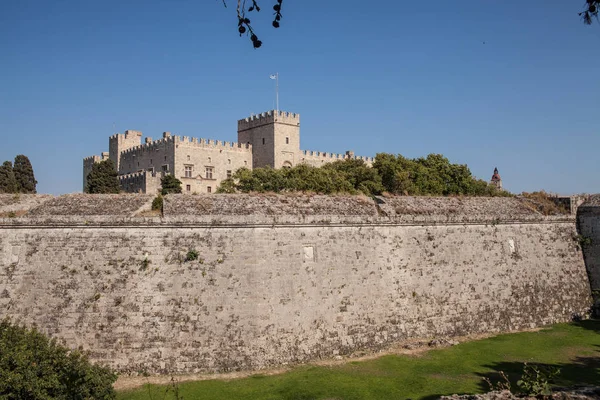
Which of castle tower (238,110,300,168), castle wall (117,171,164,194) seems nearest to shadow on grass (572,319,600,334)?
castle wall (117,171,164,194)

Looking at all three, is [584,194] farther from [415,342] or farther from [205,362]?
[205,362]

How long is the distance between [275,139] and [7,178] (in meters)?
33.4

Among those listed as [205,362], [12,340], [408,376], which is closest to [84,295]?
[12,340]

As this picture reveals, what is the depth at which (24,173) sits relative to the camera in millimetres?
48375

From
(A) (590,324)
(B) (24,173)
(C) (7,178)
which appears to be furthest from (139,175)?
Answer: (A) (590,324)

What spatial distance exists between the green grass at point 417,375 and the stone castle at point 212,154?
46.0 m

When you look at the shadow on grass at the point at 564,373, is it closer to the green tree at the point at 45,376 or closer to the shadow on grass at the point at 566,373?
the shadow on grass at the point at 566,373

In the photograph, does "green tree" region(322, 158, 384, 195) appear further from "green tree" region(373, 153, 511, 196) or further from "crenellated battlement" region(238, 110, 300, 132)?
"crenellated battlement" region(238, 110, 300, 132)

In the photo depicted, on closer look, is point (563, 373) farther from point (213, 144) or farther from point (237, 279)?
point (213, 144)

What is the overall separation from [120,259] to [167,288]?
Result: 168 centimetres

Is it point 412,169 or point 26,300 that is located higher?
point 412,169

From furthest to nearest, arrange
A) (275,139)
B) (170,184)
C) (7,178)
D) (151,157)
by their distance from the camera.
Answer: (275,139) → (151,157) → (170,184) → (7,178)

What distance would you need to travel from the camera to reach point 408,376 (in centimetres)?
1556

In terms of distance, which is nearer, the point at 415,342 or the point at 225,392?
the point at 225,392
